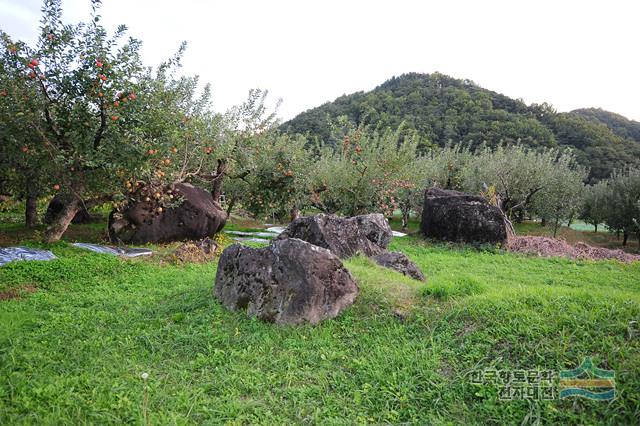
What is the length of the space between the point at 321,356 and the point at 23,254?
388 inches

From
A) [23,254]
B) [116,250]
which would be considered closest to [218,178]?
[116,250]

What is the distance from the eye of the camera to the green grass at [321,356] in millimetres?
3926

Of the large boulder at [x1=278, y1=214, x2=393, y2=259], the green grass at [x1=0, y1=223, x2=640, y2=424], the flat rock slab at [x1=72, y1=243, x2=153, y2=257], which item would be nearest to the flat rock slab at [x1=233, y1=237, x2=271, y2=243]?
the flat rock slab at [x1=72, y1=243, x2=153, y2=257]

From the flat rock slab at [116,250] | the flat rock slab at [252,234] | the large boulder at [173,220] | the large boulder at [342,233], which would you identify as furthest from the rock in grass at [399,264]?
the flat rock slab at [252,234]

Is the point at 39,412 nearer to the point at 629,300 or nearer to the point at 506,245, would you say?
the point at 629,300

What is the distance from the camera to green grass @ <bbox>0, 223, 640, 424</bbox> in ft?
12.9

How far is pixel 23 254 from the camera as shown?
412 inches

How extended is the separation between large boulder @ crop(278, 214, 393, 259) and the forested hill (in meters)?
28.2

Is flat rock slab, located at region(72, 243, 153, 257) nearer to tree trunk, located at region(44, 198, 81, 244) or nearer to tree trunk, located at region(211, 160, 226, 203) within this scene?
tree trunk, located at region(44, 198, 81, 244)

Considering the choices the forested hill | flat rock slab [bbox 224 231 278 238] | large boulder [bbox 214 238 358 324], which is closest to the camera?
large boulder [bbox 214 238 358 324]

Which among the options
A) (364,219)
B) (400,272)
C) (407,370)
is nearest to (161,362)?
(407,370)

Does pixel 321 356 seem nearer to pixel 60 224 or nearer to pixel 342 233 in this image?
pixel 342 233

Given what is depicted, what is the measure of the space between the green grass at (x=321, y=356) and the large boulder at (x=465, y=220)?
37.8 feet

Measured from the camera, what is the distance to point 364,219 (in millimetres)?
12914
